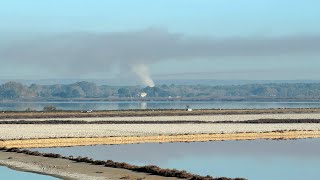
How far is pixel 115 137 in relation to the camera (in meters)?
51.5

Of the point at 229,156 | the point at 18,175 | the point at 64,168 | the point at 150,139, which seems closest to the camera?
the point at 18,175

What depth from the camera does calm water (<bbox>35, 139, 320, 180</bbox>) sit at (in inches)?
1193

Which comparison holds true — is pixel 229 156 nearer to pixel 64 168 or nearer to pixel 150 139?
pixel 64 168

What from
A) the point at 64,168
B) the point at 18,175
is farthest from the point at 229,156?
the point at 18,175

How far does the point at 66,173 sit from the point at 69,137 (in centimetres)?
2167

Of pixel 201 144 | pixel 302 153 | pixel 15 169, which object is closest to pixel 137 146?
pixel 201 144

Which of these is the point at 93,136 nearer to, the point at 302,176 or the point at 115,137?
the point at 115,137

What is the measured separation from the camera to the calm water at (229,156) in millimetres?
30312

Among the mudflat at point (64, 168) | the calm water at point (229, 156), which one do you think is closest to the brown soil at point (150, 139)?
the calm water at point (229, 156)

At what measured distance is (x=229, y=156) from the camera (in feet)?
124

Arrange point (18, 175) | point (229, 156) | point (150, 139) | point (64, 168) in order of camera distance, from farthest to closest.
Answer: point (150, 139) < point (229, 156) < point (64, 168) < point (18, 175)

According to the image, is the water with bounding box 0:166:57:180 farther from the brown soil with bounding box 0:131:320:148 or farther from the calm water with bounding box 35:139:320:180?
the brown soil with bounding box 0:131:320:148

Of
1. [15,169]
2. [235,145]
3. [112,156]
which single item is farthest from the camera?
[235,145]

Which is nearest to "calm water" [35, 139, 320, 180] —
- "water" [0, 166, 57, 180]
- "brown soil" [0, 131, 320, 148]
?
"brown soil" [0, 131, 320, 148]
